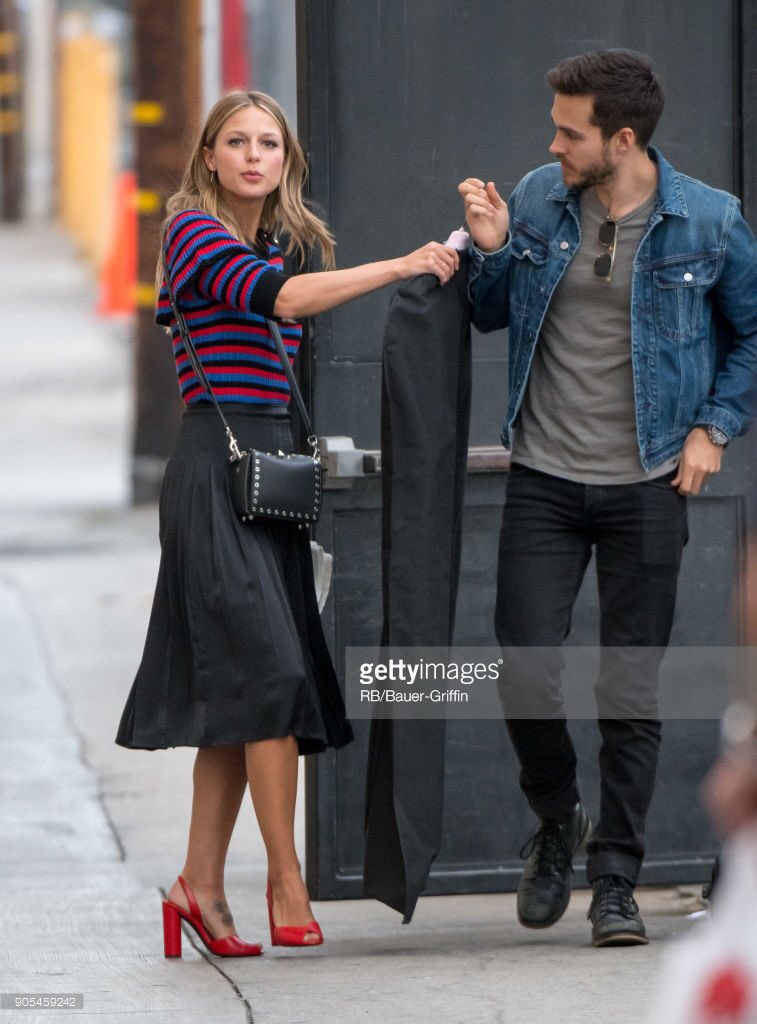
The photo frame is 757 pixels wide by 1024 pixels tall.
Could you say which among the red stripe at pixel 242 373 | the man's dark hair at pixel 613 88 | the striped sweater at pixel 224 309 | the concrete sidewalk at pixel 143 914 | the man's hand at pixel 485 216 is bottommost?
the concrete sidewalk at pixel 143 914

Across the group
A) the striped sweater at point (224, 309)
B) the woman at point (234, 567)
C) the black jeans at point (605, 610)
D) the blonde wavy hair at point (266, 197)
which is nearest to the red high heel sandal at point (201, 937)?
the woman at point (234, 567)

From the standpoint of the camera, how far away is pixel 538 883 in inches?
183

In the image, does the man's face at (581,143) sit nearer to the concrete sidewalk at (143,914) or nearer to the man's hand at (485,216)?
the man's hand at (485,216)

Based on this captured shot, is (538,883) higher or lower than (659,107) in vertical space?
lower

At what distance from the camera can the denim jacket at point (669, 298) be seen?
450 centimetres

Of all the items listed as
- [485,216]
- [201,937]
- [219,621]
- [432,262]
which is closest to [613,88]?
[485,216]

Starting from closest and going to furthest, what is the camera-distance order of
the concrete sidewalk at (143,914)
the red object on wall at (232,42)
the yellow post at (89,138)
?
the concrete sidewalk at (143,914), the red object on wall at (232,42), the yellow post at (89,138)

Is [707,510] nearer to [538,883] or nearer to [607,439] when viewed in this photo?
[607,439]

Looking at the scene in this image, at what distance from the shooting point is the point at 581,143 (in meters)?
4.47

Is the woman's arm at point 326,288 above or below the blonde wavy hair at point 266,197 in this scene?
below

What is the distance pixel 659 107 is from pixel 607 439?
75 centimetres

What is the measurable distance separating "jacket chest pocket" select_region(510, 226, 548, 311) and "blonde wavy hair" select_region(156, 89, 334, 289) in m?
0.45

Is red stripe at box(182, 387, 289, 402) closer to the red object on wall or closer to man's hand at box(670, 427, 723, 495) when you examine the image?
man's hand at box(670, 427, 723, 495)

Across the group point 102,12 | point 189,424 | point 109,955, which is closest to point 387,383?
point 189,424
